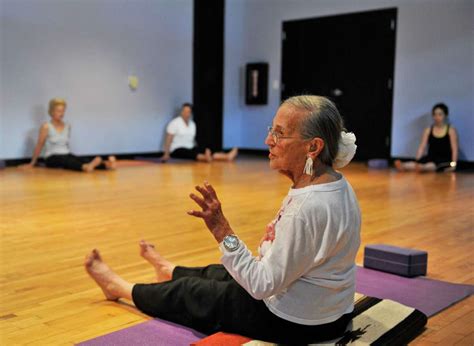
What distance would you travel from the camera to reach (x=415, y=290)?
2.37m

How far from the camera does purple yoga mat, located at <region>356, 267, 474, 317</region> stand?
2207 millimetres

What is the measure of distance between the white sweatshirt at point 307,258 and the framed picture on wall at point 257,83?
7.87m

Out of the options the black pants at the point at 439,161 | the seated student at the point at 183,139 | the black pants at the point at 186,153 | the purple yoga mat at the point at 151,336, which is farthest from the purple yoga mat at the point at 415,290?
the seated student at the point at 183,139

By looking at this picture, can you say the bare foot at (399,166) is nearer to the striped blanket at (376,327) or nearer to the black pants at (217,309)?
the striped blanket at (376,327)

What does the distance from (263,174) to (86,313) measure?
4.56 m

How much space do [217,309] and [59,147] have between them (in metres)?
5.46

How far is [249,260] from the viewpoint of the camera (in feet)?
4.64

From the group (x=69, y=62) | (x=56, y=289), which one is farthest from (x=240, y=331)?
(x=69, y=62)

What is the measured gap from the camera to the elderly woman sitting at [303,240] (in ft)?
4.58

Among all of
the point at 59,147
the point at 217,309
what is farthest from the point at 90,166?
the point at 217,309

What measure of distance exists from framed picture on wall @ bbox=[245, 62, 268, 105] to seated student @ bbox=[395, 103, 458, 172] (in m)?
2.83

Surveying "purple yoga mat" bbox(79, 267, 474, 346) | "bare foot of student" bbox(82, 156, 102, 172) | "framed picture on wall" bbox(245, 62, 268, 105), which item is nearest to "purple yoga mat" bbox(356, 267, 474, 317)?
"purple yoga mat" bbox(79, 267, 474, 346)

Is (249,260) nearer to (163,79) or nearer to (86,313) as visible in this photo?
(86,313)

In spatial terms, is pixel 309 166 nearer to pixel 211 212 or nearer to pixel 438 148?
pixel 211 212
